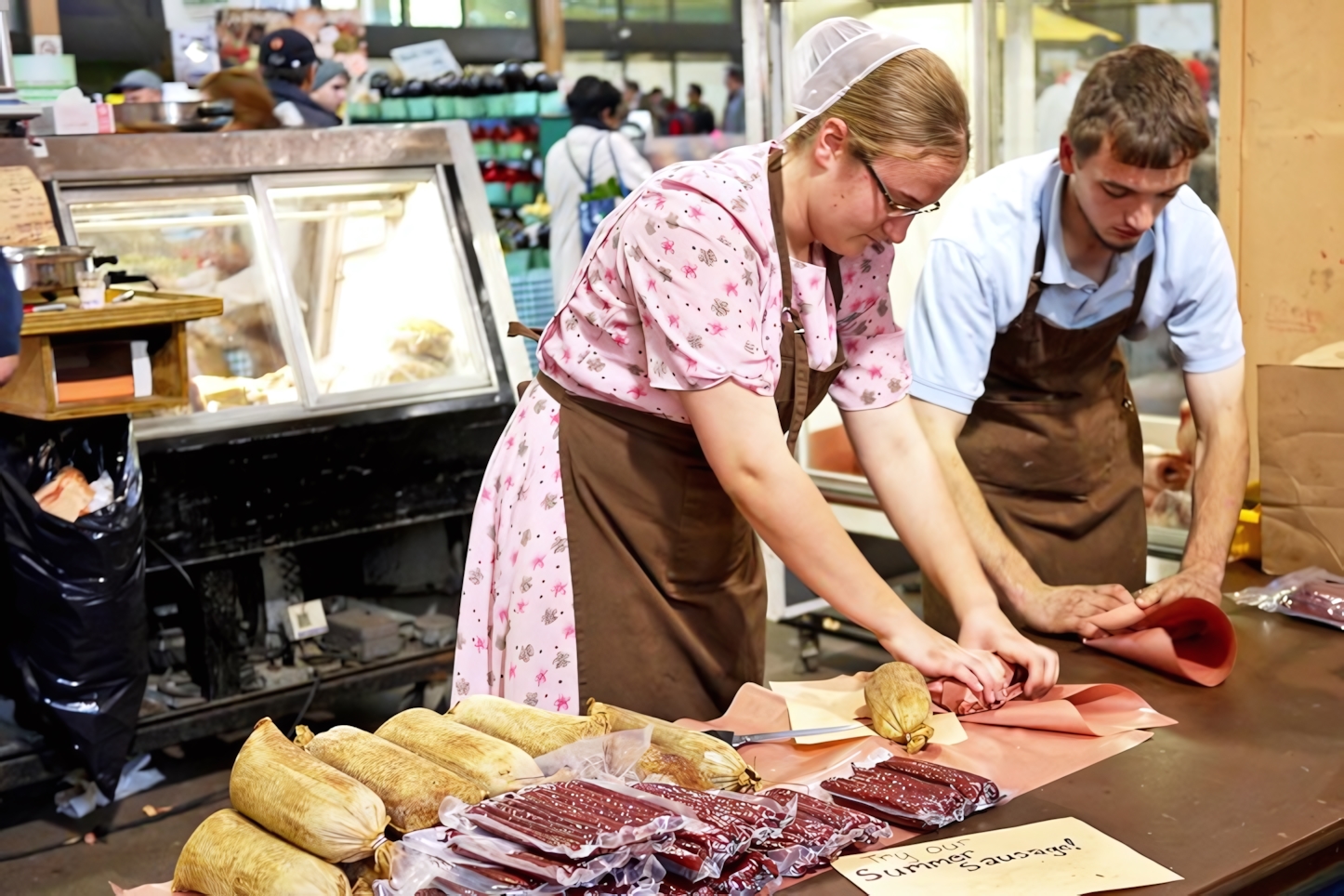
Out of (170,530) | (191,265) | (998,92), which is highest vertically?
(998,92)

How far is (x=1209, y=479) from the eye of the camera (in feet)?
8.30

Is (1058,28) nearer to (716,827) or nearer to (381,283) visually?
(381,283)

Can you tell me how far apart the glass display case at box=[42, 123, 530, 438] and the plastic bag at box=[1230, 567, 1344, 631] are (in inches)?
98.9

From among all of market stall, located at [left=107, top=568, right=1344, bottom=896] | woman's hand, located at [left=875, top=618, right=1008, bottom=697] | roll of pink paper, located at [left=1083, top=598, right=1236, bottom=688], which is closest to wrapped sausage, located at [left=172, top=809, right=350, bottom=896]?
market stall, located at [left=107, top=568, right=1344, bottom=896]

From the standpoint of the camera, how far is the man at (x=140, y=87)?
445 cm

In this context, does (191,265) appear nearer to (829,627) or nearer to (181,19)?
(181,19)

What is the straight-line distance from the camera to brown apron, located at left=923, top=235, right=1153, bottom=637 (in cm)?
265

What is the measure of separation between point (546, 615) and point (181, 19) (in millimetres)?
4004

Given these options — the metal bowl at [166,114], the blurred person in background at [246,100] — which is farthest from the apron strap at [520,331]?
the blurred person in background at [246,100]

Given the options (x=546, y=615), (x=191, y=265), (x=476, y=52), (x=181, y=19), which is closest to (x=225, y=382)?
(x=191, y=265)

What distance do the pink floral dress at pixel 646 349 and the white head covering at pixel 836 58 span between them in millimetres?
116

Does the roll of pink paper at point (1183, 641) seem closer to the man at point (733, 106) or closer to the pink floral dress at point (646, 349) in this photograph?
the pink floral dress at point (646, 349)

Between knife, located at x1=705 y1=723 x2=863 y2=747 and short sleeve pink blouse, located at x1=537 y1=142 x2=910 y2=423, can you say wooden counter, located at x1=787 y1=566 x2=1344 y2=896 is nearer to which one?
knife, located at x1=705 y1=723 x2=863 y2=747

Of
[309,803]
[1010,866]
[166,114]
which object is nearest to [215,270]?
[166,114]
